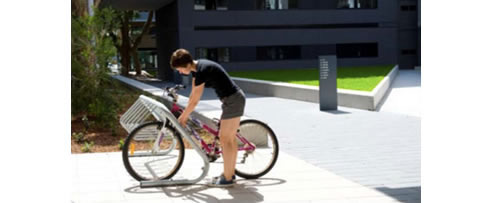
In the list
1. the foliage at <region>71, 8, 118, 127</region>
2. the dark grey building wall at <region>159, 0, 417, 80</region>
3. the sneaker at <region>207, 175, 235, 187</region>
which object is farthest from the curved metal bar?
the dark grey building wall at <region>159, 0, 417, 80</region>

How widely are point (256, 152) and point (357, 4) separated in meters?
43.1

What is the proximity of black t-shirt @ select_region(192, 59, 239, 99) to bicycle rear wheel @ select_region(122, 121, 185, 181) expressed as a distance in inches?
29.7

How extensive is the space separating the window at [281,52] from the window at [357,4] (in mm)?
4862

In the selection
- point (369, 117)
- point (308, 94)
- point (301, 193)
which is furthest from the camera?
point (308, 94)

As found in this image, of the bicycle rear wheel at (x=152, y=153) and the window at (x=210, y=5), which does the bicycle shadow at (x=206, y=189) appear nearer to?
the bicycle rear wheel at (x=152, y=153)

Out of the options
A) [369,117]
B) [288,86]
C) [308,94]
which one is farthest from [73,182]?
[288,86]

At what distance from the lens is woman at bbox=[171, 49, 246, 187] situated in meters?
6.70

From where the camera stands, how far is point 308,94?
20188mm

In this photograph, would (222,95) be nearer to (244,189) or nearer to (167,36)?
(244,189)

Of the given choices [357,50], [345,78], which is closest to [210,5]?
[357,50]

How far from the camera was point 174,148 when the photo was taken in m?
7.25

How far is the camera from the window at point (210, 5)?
4397 cm
